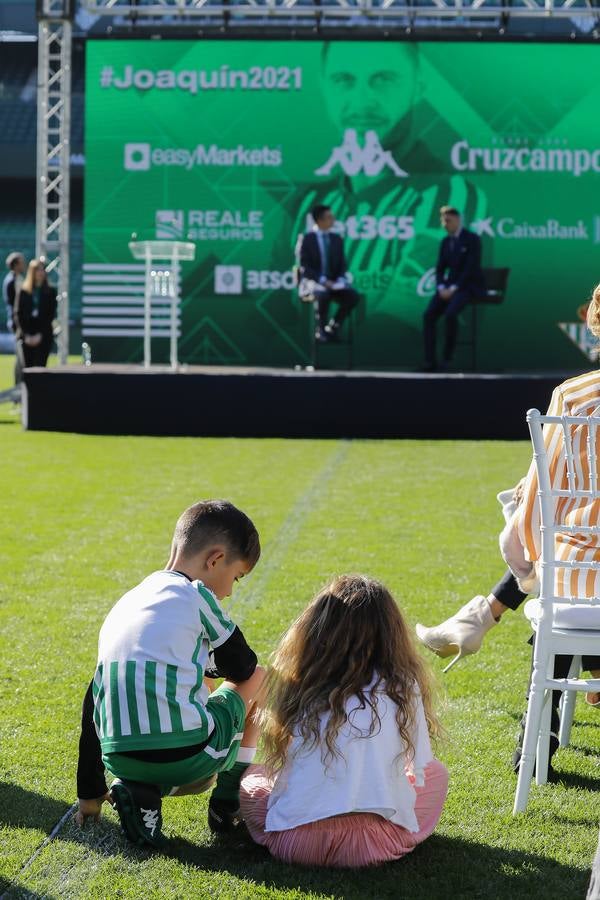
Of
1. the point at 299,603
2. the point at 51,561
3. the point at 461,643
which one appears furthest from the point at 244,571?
the point at 51,561

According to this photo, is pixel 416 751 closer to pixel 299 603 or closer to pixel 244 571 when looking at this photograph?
pixel 244 571

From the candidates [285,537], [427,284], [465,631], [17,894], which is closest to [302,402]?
[427,284]

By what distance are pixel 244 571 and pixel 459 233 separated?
1103 cm

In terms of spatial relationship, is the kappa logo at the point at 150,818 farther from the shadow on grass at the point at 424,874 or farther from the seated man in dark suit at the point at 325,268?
the seated man in dark suit at the point at 325,268

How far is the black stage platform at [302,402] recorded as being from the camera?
12.1 meters

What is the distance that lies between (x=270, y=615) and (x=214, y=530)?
2.35 metres

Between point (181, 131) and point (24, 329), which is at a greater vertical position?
point (181, 131)

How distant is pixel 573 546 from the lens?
→ 10.0 feet

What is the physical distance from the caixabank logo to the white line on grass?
639 centimetres

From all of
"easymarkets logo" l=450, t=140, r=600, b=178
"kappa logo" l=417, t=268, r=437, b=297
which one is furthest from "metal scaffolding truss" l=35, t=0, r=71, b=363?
"easymarkets logo" l=450, t=140, r=600, b=178

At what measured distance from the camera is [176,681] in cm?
261

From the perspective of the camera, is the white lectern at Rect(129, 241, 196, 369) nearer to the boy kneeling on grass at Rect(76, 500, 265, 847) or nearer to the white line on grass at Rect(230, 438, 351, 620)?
the white line on grass at Rect(230, 438, 351, 620)

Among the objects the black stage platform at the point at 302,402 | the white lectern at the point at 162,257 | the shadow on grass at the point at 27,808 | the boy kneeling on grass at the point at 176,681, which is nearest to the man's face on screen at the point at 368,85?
the white lectern at the point at 162,257

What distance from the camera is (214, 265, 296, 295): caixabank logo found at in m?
16.6
